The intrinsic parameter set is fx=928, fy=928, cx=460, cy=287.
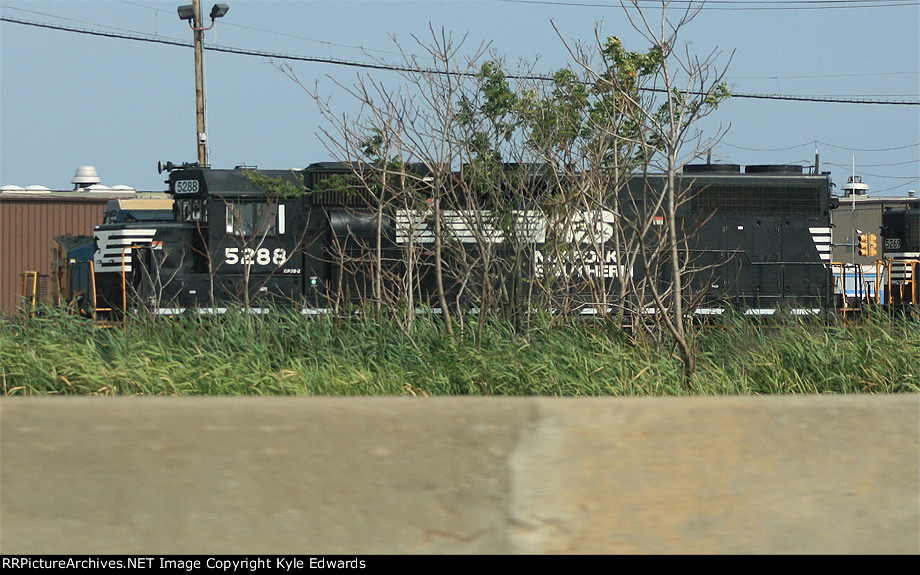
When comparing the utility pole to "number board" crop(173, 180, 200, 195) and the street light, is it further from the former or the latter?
"number board" crop(173, 180, 200, 195)

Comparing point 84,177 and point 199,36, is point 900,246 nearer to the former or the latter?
point 199,36

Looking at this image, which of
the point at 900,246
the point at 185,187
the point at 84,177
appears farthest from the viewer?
the point at 84,177

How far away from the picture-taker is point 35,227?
110ft

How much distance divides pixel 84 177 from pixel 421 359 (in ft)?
113

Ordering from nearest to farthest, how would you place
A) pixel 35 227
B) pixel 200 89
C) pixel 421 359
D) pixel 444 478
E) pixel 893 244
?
pixel 444 478
pixel 421 359
pixel 893 244
pixel 200 89
pixel 35 227

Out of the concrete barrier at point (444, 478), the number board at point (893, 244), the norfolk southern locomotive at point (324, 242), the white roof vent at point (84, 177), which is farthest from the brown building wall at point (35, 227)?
the concrete barrier at point (444, 478)

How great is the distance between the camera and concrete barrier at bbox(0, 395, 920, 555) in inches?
127

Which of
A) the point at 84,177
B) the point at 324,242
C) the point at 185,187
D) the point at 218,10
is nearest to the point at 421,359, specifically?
the point at 324,242

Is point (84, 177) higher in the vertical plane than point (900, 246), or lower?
higher

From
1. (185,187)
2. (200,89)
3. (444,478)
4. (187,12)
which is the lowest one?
(444,478)

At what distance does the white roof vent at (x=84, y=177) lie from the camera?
39.2 metres

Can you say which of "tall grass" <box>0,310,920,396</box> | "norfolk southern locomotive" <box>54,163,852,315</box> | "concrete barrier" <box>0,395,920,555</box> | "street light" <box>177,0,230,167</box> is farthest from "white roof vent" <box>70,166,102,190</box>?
"concrete barrier" <box>0,395,920,555</box>

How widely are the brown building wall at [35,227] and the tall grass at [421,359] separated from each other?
25098 millimetres

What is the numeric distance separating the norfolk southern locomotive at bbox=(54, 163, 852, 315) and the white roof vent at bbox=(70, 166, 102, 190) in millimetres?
25126
